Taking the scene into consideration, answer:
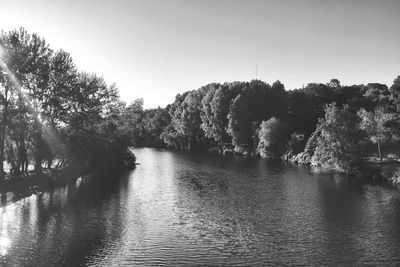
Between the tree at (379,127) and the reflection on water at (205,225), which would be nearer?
the reflection on water at (205,225)

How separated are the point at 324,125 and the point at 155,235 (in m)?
54.5

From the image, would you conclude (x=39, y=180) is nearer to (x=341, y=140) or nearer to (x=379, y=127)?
(x=341, y=140)

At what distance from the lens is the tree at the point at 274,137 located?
11694cm

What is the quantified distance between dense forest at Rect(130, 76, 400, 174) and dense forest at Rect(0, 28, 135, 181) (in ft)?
67.3

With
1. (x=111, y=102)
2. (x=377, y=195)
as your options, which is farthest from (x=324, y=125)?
(x=111, y=102)

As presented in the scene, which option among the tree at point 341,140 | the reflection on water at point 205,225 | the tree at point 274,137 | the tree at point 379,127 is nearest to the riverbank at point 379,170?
the tree at point 341,140

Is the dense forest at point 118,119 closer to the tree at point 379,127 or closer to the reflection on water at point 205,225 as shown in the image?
the tree at point 379,127

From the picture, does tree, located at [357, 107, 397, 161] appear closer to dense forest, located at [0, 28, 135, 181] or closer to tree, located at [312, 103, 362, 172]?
tree, located at [312, 103, 362, 172]

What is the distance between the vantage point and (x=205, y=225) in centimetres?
4238

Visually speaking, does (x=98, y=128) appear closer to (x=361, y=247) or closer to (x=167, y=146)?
(x=361, y=247)

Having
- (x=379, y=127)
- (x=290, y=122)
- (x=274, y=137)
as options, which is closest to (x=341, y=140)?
(x=379, y=127)

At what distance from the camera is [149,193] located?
Answer: 60.7 meters

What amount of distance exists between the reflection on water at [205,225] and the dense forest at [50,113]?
1184 centimetres

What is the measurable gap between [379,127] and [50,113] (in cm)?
6476
